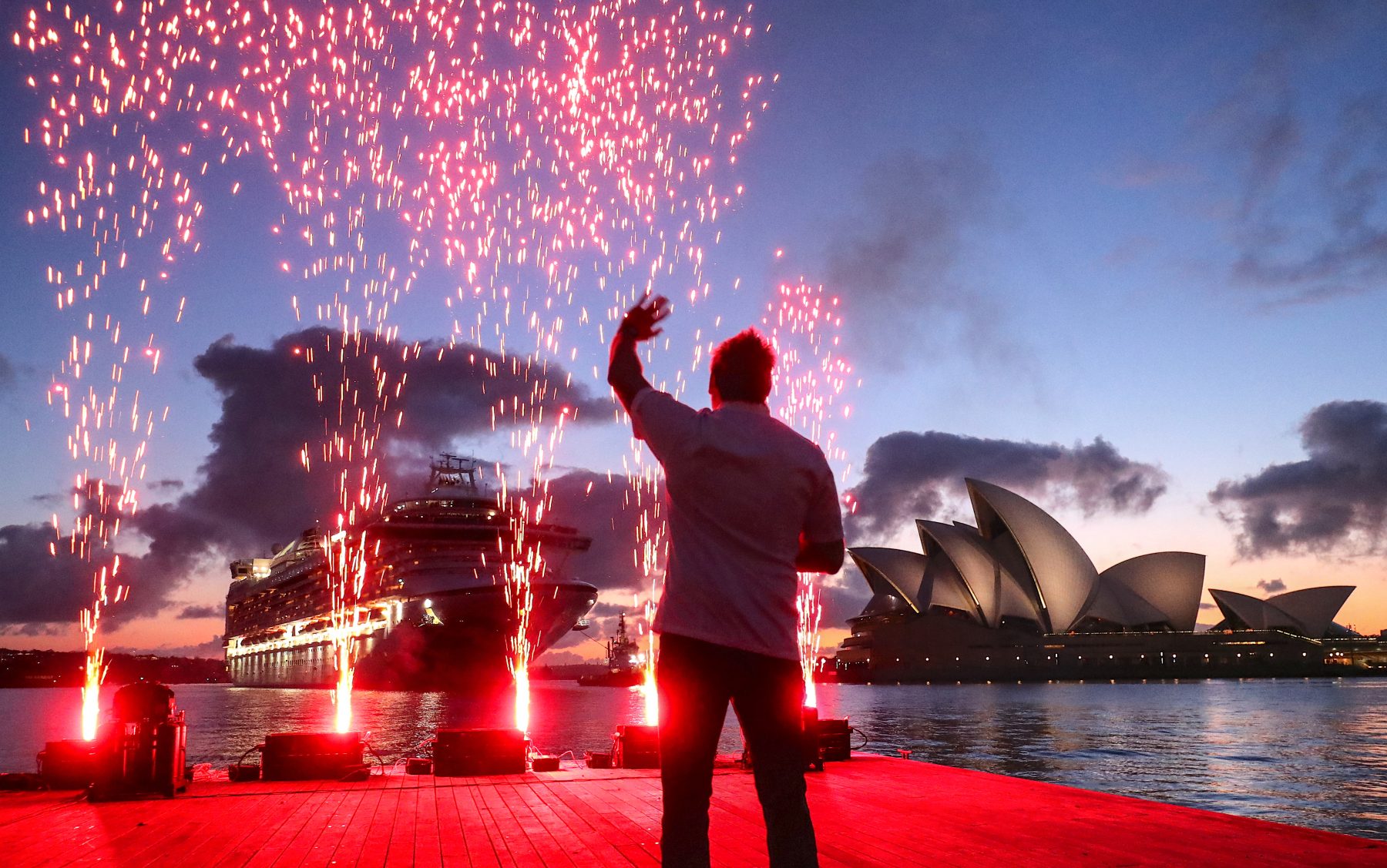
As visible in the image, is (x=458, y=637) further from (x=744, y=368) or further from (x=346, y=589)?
(x=744, y=368)

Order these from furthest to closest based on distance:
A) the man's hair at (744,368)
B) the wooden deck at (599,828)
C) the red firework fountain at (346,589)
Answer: the red firework fountain at (346,589) < the wooden deck at (599,828) < the man's hair at (744,368)

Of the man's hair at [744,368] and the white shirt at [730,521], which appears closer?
the white shirt at [730,521]

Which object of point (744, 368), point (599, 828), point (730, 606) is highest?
point (744, 368)

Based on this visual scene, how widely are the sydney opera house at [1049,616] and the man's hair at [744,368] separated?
72.8 m

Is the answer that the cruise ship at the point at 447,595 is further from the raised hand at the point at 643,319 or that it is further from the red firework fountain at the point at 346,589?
the raised hand at the point at 643,319

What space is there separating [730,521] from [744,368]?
0.41m

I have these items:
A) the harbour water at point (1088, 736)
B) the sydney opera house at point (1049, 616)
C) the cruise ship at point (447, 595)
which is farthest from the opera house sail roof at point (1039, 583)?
the cruise ship at point (447, 595)

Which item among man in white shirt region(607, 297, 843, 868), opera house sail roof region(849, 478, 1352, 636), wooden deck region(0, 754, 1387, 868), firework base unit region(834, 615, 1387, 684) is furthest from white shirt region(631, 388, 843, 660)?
firework base unit region(834, 615, 1387, 684)

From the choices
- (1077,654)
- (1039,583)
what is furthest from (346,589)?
(1077,654)

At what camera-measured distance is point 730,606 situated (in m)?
2.02

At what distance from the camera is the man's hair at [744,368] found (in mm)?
2260

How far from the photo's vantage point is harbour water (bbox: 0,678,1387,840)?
59.6 ft

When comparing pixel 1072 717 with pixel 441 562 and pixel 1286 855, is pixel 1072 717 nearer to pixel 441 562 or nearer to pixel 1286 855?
pixel 441 562

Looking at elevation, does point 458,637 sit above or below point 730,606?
below
